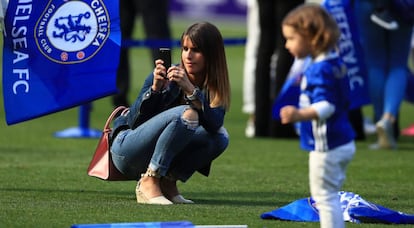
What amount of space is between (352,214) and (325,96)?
1.09 metres

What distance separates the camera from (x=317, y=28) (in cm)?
474

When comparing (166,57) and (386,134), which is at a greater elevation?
(166,57)

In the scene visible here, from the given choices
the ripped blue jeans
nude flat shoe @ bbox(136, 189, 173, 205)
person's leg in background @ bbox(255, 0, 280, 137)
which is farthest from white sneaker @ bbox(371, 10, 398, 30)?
nude flat shoe @ bbox(136, 189, 173, 205)

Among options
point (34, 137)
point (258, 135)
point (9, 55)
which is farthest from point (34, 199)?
point (258, 135)

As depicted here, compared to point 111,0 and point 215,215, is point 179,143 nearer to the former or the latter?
point 215,215

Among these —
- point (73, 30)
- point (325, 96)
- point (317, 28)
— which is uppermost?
point (317, 28)

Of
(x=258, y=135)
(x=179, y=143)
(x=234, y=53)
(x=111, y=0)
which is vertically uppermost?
(x=111, y=0)

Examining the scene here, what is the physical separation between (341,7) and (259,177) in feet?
7.91

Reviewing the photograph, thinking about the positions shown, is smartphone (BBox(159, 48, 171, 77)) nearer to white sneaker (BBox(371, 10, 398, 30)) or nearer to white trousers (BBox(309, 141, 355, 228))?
white trousers (BBox(309, 141, 355, 228))

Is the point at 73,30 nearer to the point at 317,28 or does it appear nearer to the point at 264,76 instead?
the point at 317,28

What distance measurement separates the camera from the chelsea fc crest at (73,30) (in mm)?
6531

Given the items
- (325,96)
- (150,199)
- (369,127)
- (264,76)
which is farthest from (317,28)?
(369,127)

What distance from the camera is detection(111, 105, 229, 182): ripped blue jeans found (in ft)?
19.2

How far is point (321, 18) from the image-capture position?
4730 mm
